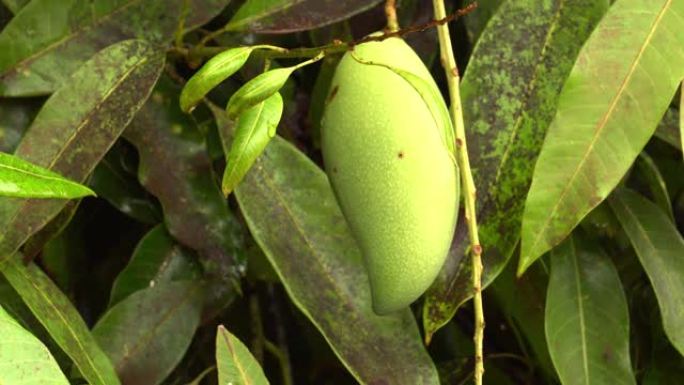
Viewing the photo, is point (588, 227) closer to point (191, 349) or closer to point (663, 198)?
point (663, 198)

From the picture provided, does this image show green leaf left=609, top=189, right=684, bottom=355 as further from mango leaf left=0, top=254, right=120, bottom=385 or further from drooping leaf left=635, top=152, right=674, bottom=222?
mango leaf left=0, top=254, right=120, bottom=385

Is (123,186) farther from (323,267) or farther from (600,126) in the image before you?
(600,126)

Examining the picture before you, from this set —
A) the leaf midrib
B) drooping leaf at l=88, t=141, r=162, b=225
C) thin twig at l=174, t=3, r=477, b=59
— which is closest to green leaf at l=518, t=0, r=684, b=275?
the leaf midrib

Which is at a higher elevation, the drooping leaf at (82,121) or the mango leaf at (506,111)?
the drooping leaf at (82,121)

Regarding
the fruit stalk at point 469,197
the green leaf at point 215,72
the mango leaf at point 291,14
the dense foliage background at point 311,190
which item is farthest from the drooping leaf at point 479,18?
the green leaf at point 215,72

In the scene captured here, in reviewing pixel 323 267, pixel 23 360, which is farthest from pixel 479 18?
pixel 23 360

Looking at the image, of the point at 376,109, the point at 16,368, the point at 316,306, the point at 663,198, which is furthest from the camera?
the point at 663,198

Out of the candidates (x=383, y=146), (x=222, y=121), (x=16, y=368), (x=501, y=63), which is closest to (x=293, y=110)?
(x=222, y=121)

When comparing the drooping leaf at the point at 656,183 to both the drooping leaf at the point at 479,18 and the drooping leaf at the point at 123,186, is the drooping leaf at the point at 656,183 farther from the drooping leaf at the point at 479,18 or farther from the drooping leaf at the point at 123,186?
the drooping leaf at the point at 123,186
